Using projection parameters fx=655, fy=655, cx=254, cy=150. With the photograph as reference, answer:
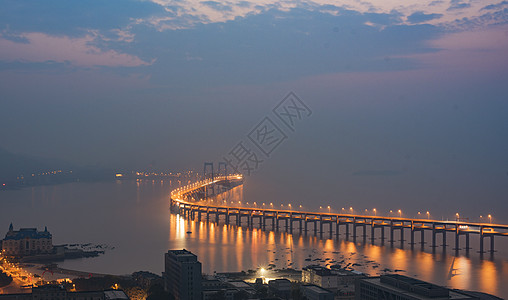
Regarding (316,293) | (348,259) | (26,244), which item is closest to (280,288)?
(316,293)

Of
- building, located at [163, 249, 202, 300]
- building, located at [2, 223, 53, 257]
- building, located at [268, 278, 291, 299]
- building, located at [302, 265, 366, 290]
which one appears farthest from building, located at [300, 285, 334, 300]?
building, located at [2, 223, 53, 257]

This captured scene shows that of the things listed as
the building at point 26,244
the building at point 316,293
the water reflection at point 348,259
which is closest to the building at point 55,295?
the building at point 316,293

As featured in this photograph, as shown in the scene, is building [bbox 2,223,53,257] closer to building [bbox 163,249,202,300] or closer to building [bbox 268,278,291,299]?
building [bbox 163,249,202,300]

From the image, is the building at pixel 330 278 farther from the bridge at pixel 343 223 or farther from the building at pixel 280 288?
the bridge at pixel 343 223

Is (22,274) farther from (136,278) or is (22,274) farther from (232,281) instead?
(232,281)

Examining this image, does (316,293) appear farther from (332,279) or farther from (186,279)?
(186,279)
